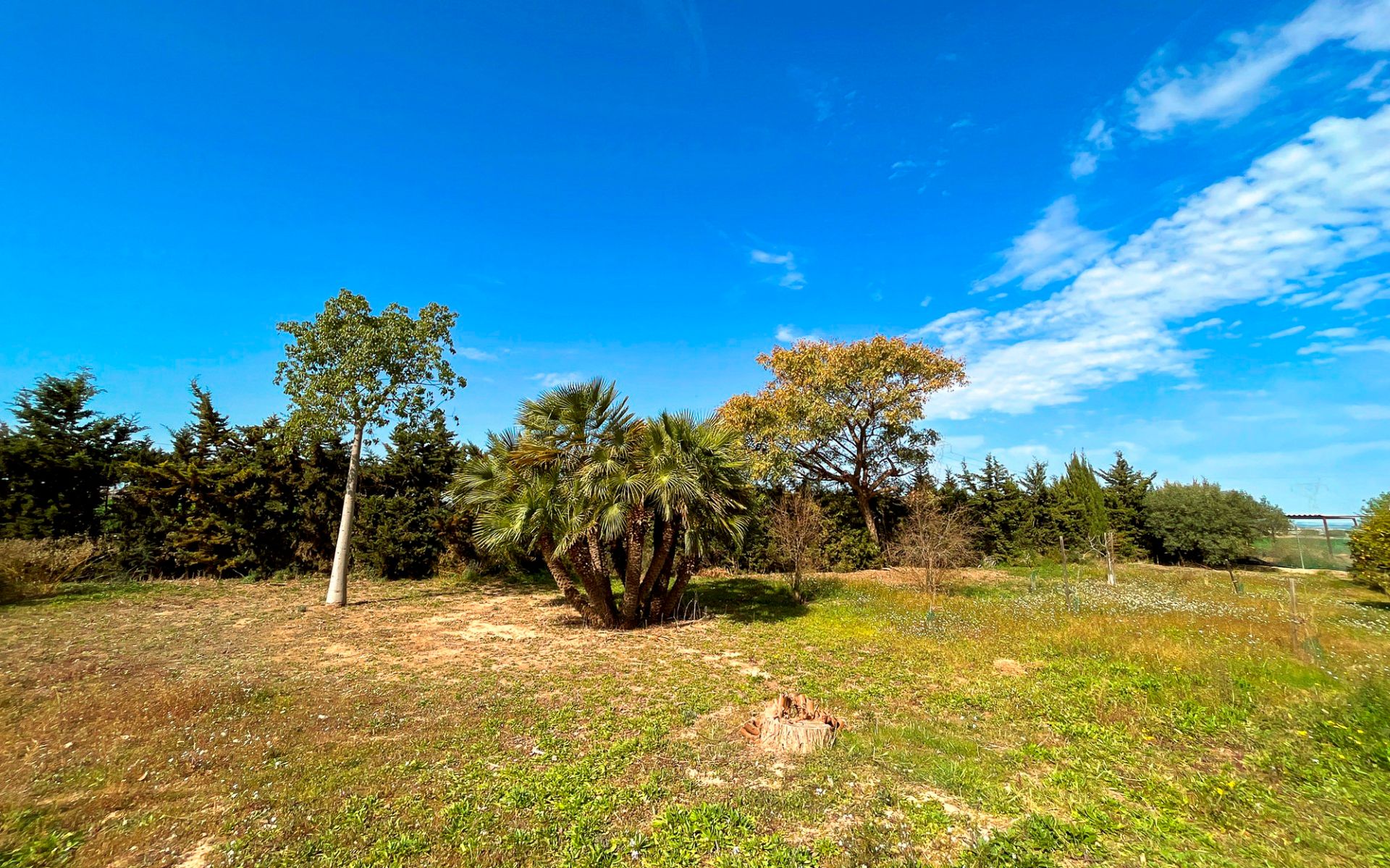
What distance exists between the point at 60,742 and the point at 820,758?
278 inches

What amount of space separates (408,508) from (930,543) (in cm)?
1524

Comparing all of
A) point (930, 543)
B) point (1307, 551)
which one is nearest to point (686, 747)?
point (930, 543)

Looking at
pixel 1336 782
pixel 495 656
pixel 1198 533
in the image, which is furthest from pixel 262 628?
pixel 1198 533

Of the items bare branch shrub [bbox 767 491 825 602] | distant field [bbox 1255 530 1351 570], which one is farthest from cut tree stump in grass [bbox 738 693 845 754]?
distant field [bbox 1255 530 1351 570]

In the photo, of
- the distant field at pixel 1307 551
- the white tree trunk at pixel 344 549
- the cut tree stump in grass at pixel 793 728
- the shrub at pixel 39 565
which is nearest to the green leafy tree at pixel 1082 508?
the distant field at pixel 1307 551

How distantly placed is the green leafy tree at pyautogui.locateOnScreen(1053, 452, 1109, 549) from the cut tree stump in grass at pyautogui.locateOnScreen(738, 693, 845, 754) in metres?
21.6

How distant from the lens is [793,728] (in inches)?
207

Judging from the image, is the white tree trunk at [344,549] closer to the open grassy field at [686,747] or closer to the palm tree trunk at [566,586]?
the open grassy field at [686,747]

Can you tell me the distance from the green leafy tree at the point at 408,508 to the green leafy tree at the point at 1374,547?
2272 cm

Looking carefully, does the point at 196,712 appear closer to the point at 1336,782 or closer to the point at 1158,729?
the point at 1158,729

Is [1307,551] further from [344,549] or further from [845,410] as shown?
[344,549]

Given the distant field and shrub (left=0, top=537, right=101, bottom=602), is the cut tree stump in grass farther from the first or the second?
the distant field

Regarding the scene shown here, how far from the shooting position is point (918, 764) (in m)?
4.85

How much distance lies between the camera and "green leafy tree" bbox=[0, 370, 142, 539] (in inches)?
567
